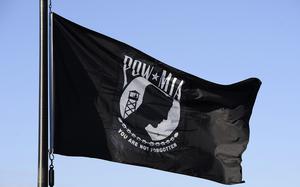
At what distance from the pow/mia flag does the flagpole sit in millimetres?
789

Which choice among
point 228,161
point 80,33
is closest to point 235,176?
point 228,161

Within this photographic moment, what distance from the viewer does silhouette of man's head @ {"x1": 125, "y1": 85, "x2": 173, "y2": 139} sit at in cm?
1198

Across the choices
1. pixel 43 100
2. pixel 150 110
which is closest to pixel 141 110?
pixel 150 110

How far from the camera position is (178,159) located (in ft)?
40.4

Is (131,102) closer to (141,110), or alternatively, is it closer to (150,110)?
(141,110)

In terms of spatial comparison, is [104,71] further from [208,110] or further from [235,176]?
[235,176]

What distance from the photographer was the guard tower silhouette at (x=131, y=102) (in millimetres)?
11914

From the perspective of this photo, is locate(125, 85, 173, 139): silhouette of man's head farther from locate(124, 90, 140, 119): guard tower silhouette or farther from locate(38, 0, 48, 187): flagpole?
locate(38, 0, 48, 187): flagpole

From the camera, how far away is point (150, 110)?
1221 centimetres

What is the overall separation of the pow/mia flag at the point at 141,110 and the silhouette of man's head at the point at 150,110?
0.06 ft

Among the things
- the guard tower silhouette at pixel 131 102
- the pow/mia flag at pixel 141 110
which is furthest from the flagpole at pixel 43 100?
the guard tower silhouette at pixel 131 102

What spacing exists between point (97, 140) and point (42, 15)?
2.56 meters

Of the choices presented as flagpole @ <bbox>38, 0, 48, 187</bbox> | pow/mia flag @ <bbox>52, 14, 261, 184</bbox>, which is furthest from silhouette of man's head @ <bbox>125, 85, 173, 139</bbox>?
flagpole @ <bbox>38, 0, 48, 187</bbox>

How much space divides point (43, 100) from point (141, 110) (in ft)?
8.29
